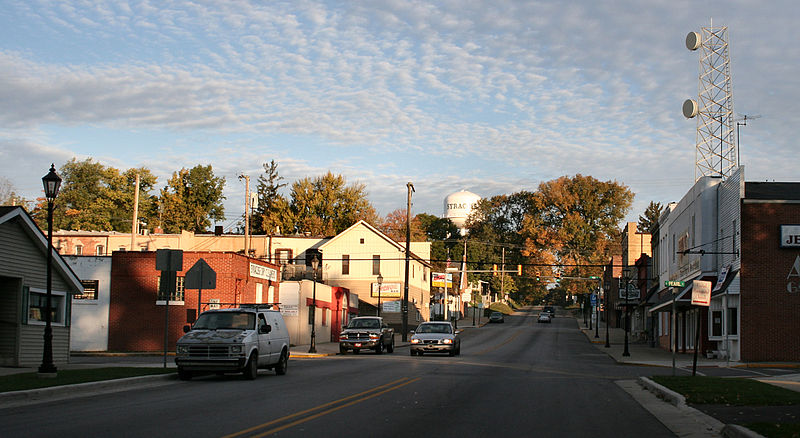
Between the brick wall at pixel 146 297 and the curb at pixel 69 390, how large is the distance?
751 inches

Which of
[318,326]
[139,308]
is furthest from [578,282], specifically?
[139,308]

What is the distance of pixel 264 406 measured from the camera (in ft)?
46.0

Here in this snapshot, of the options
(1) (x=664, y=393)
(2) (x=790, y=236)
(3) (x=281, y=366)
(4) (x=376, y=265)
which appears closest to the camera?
(1) (x=664, y=393)

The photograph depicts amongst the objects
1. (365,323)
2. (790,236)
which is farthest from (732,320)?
(365,323)

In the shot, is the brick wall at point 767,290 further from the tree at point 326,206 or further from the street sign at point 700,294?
the tree at point 326,206

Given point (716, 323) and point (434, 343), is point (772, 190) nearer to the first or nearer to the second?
point (716, 323)

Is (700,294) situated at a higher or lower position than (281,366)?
higher

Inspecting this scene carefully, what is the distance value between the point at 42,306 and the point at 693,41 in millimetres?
33129

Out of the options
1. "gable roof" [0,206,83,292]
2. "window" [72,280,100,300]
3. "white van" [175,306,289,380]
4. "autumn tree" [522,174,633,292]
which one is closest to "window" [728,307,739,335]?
"white van" [175,306,289,380]

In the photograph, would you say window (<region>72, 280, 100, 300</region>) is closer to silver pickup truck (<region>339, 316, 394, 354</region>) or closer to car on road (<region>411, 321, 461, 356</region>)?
silver pickup truck (<region>339, 316, 394, 354</region>)

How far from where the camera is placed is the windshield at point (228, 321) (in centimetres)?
2092

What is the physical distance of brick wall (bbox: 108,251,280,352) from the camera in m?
38.9

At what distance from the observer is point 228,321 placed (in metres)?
21.0

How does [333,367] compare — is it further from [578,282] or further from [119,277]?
[578,282]
